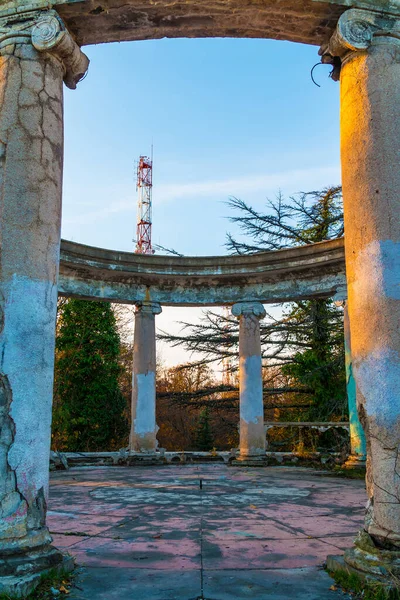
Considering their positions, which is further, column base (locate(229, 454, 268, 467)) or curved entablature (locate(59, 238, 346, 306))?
column base (locate(229, 454, 268, 467))

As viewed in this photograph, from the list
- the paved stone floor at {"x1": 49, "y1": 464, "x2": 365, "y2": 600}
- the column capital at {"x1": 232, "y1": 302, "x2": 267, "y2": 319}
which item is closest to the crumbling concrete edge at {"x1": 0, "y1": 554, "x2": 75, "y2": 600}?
the paved stone floor at {"x1": 49, "y1": 464, "x2": 365, "y2": 600}

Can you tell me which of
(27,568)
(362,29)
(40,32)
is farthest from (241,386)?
(40,32)

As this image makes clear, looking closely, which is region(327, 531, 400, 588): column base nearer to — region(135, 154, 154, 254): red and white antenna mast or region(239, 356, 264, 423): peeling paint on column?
region(239, 356, 264, 423): peeling paint on column

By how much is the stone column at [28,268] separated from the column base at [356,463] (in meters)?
14.3

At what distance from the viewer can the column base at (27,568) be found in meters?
5.25

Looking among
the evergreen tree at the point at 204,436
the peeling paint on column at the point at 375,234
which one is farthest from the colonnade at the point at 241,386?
the evergreen tree at the point at 204,436

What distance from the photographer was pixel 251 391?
2134 cm

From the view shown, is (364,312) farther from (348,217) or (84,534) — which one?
(84,534)

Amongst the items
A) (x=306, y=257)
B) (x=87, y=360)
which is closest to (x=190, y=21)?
(x=306, y=257)

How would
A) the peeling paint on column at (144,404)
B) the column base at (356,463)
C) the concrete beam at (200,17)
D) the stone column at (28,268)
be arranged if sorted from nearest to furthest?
1. the stone column at (28,268)
2. the concrete beam at (200,17)
3. the column base at (356,463)
4. the peeling paint on column at (144,404)

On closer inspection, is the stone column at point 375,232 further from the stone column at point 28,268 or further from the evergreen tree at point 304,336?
the evergreen tree at point 304,336

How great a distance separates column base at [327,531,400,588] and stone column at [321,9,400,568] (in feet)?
0.37

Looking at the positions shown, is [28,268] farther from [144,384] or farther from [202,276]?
[202,276]

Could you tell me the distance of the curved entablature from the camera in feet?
65.7
